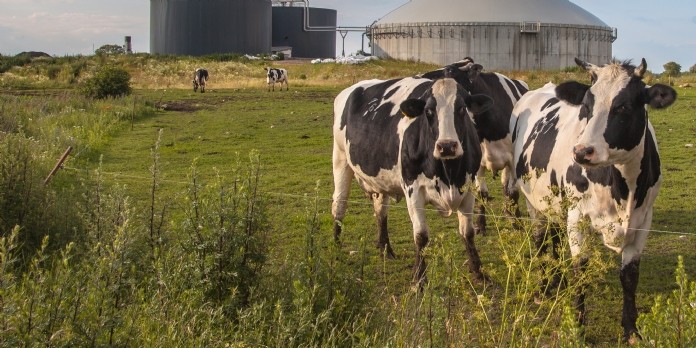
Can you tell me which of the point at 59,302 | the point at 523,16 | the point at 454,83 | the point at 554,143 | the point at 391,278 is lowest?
the point at 391,278

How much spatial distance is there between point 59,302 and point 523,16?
188 ft

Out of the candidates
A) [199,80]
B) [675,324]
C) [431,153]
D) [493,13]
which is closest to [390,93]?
[431,153]

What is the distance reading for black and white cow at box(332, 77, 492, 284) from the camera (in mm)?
7641

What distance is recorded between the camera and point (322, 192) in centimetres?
1228

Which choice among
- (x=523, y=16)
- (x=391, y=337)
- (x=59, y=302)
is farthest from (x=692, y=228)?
(x=523, y=16)

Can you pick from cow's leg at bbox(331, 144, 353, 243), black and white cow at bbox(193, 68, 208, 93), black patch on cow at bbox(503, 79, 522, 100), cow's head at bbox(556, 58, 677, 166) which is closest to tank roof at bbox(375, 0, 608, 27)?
black and white cow at bbox(193, 68, 208, 93)

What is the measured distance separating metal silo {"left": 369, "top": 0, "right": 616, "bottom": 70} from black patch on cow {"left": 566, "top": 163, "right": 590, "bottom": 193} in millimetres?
51648

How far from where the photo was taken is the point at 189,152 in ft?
54.6

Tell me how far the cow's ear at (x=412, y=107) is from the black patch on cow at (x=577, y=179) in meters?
1.50

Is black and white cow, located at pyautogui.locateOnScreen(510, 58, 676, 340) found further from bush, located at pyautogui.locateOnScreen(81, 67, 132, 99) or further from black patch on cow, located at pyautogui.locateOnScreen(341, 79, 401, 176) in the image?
bush, located at pyautogui.locateOnScreen(81, 67, 132, 99)

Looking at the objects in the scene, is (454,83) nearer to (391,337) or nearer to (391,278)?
(391,278)

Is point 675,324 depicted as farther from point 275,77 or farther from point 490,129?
point 275,77

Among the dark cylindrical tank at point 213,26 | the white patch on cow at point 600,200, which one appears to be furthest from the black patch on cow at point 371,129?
the dark cylindrical tank at point 213,26

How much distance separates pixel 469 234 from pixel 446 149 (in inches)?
39.9
